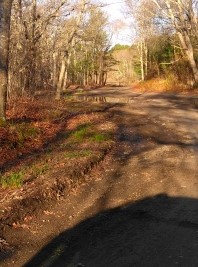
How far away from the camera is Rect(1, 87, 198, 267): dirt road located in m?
4.71

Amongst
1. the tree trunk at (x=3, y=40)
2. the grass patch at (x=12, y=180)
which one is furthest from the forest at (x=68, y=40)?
the grass patch at (x=12, y=180)

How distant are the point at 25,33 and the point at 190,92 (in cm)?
1328

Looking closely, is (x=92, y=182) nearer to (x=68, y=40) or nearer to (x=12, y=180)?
(x=12, y=180)

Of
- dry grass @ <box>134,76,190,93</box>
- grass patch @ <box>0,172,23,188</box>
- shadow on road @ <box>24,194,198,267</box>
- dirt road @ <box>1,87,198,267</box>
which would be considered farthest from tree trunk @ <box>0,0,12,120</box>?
dry grass @ <box>134,76,190,93</box>

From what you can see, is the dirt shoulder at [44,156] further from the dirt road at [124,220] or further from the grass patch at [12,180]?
the dirt road at [124,220]

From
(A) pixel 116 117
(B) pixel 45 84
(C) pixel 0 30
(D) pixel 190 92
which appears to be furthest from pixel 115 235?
(B) pixel 45 84

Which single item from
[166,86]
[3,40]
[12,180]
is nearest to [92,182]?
[12,180]

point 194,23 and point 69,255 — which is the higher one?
point 194,23

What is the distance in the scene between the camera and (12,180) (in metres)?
7.25

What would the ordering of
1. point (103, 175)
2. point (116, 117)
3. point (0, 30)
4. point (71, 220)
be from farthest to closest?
point (116, 117) < point (0, 30) < point (103, 175) < point (71, 220)

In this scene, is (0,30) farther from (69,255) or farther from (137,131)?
(69,255)

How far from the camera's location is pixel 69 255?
4828 mm

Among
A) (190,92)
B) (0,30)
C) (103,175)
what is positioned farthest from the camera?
(190,92)

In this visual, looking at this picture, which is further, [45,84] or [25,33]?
[45,84]
